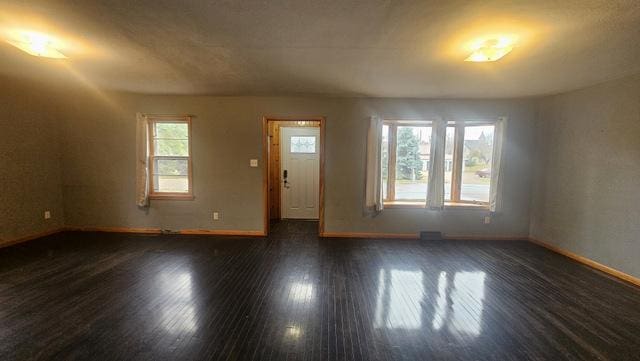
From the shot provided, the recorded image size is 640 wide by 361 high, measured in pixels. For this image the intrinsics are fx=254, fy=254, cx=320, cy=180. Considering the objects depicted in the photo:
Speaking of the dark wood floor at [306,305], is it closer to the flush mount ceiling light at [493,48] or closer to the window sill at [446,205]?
the window sill at [446,205]

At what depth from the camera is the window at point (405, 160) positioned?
4551mm

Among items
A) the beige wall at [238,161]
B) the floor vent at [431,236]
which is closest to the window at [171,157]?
the beige wall at [238,161]

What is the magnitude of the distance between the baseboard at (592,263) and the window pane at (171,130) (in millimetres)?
6412

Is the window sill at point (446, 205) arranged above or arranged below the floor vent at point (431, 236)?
above

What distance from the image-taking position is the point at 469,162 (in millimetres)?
4578

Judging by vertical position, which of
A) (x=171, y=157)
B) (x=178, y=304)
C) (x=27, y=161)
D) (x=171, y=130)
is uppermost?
(x=171, y=130)

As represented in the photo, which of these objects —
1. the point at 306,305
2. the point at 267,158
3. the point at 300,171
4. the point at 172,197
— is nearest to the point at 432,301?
the point at 306,305

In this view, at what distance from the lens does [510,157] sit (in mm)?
4406

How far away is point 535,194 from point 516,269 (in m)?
1.84

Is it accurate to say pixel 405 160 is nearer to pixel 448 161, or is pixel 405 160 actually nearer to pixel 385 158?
pixel 385 158

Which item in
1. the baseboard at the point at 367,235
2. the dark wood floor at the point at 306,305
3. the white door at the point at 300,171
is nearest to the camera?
the dark wood floor at the point at 306,305

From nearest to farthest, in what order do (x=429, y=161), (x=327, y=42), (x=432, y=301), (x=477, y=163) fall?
(x=327, y=42) < (x=432, y=301) < (x=429, y=161) < (x=477, y=163)

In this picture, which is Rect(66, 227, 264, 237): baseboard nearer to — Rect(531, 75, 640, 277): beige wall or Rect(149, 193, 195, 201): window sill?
Rect(149, 193, 195, 201): window sill

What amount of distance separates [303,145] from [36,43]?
3.98 m
